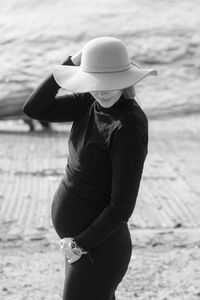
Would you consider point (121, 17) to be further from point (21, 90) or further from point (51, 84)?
point (51, 84)

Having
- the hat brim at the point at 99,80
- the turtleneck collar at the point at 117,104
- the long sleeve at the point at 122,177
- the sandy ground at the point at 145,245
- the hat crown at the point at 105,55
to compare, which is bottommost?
the sandy ground at the point at 145,245

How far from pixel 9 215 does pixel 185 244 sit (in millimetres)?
1364

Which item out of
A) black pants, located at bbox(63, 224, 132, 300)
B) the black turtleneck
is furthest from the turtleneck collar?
black pants, located at bbox(63, 224, 132, 300)

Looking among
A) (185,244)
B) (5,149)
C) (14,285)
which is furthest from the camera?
(5,149)

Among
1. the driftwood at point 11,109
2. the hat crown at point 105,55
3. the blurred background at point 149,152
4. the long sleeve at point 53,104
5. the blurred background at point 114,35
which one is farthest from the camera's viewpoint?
the blurred background at point 114,35

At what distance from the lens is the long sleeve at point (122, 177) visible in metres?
2.27

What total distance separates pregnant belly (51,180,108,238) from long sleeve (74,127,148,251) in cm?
8

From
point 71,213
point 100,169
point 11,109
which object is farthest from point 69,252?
point 11,109

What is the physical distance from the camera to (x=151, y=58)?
388 inches

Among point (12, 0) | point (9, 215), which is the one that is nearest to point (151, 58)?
point (12, 0)

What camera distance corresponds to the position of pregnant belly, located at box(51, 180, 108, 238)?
2.47 meters

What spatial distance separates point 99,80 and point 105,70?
6 centimetres

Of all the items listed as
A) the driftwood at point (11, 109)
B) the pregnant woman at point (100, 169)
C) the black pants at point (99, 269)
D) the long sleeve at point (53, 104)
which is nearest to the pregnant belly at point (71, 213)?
the pregnant woman at point (100, 169)

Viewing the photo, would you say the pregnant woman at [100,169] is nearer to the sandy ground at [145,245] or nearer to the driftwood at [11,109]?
the sandy ground at [145,245]
